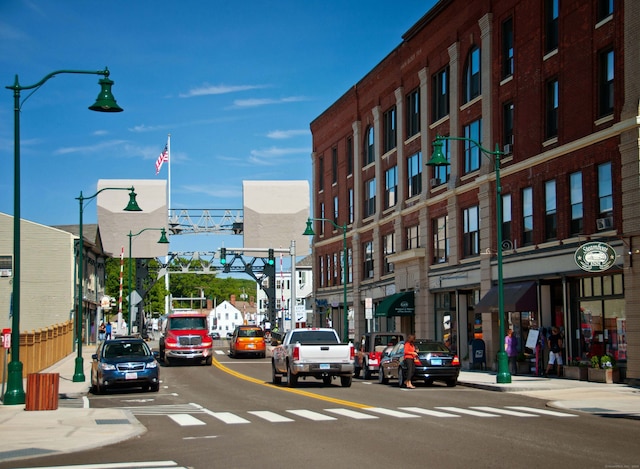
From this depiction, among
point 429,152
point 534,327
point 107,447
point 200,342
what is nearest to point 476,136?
point 429,152

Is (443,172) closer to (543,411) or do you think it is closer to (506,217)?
(506,217)

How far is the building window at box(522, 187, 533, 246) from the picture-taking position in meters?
34.7

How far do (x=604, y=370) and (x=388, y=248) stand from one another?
2436 centimetres

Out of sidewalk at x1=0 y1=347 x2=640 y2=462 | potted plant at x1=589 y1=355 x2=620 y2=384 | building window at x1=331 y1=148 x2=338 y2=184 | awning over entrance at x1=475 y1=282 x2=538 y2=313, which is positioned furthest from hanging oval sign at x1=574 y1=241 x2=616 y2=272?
building window at x1=331 y1=148 x2=338 y2=184

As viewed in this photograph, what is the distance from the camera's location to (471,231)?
40.3m

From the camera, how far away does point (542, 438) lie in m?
14.5

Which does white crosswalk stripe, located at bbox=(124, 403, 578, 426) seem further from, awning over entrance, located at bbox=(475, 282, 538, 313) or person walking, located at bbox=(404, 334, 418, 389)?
awning over entrance, located at bbox=(475, 282, 538, 313)

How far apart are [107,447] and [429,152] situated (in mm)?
32457

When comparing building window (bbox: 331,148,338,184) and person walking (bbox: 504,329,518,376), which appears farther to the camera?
building window (bbox: 331,148,338,184)

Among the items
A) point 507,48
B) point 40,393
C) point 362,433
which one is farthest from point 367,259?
point 362,433

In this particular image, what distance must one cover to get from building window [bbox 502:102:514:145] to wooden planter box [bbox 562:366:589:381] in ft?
33.4

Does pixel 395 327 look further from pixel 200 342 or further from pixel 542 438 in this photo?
pixel 542 438

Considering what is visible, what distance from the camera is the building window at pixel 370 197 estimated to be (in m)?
54.9

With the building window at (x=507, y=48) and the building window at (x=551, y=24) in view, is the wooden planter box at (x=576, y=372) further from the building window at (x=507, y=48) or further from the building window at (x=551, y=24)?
the building window at (x=507, y=48)
